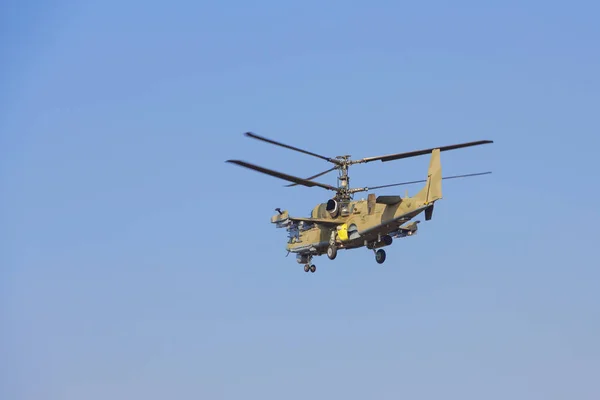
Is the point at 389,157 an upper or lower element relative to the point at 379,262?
upper

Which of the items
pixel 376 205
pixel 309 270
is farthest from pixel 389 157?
pixel 309 270

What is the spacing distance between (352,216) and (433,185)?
22.3ft

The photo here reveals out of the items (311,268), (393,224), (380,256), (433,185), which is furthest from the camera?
(311,268)

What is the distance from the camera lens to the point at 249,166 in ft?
251

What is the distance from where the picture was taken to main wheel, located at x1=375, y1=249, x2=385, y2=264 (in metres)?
82.9

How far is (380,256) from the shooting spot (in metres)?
82.9

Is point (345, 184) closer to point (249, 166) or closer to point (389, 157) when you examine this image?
point (389, 157)

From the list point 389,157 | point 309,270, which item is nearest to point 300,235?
point 309,270

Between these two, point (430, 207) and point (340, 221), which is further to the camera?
point (340, 221)

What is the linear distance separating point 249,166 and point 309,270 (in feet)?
37.3

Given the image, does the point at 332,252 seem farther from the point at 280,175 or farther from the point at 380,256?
the point at 280,175

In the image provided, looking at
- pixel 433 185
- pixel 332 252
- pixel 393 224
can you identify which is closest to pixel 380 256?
pixel 332 252

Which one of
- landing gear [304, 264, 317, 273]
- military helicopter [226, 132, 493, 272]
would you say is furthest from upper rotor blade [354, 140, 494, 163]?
landing gear [304, 264, 317, 273]

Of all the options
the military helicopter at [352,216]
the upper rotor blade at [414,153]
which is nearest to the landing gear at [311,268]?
the military helicopter at [352,216]
